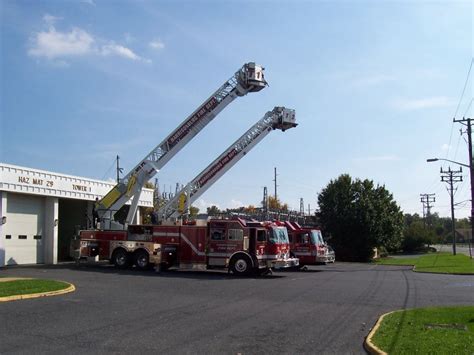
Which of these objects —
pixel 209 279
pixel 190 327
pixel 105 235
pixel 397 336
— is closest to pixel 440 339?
pixel 397 336

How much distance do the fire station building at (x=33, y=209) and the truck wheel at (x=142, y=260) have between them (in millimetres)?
4753

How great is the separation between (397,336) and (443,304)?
6036 mm

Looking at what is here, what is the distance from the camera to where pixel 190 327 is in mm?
10672

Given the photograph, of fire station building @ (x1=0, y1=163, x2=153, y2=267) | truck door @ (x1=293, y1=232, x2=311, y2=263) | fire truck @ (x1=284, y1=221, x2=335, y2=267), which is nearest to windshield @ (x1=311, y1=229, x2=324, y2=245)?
fire truck @ (x1=284, y1=221, x2=335, y2=267)

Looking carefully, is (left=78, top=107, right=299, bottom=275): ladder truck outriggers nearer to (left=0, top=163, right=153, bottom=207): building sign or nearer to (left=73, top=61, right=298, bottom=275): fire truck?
(left=73, top=61, right=298, bottom=275): fire truck

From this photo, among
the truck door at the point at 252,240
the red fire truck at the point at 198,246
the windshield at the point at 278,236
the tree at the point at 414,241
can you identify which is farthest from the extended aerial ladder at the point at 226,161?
the tree at the point at 414,241

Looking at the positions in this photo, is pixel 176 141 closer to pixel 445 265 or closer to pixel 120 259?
pixel 120 259

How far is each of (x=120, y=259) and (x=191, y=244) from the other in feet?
12.8

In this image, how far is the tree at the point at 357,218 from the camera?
56.3 metres

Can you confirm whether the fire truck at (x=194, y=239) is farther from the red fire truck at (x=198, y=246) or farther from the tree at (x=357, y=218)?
the tree at (x=357, y=218)

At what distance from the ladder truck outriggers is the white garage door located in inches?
129

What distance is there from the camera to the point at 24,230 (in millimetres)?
28500

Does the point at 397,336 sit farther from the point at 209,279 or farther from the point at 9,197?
the point at 9,197

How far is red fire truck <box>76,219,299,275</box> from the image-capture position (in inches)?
989
